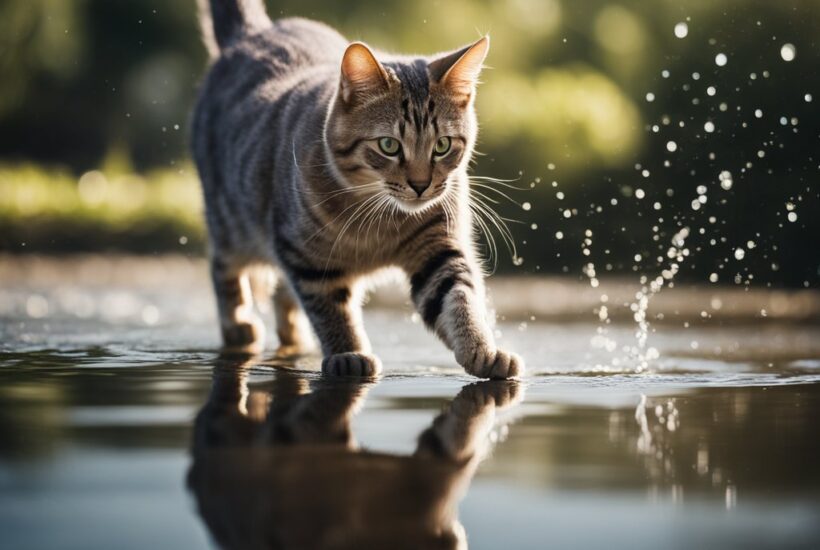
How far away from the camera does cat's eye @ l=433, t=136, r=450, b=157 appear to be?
2.53 m

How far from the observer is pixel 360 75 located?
98.5 inches

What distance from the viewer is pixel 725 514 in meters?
1.29

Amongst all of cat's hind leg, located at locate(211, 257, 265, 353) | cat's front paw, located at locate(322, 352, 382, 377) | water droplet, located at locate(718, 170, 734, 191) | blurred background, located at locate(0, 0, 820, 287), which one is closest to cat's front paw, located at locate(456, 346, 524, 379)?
cat's front paw, located at locate(322, 352, 382, 377)

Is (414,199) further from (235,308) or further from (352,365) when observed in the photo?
(235,308)

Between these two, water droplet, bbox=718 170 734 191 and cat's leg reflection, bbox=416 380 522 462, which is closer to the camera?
cat's leg reflection, bbox=416 380 522 462

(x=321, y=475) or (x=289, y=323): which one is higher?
(x=289, y=323)

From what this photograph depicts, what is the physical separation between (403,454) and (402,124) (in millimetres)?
1095

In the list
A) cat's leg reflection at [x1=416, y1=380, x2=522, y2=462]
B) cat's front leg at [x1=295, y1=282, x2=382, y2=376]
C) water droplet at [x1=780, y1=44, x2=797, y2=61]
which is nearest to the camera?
cat's leg reflection at [x1=416, y1=380, x2=522, y2=462]

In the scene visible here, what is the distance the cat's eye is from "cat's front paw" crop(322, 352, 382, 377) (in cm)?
46

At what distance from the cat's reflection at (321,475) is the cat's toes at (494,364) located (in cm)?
31

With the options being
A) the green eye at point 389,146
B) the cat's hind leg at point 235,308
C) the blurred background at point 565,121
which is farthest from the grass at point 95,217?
the green eye at point 389,146

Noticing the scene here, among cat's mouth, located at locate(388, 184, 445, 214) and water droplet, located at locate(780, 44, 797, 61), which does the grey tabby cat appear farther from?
water droplet, located at locate(780, 44, 797, 61)

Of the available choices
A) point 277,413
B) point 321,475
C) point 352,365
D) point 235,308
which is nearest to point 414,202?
point 352,365

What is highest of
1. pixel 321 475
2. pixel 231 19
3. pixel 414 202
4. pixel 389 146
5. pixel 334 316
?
pixel 231 19
